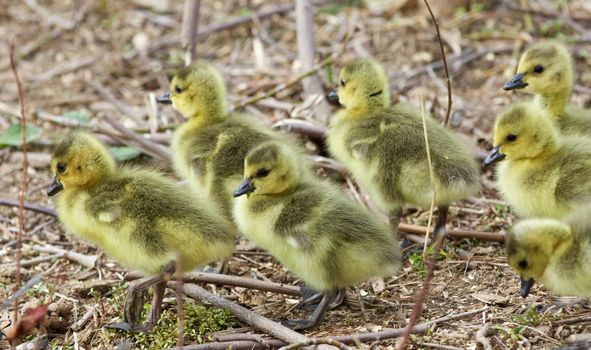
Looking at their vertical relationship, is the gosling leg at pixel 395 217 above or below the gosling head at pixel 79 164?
below

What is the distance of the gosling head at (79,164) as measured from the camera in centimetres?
389

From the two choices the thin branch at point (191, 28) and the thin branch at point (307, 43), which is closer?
the thin branch at point (191, 28)

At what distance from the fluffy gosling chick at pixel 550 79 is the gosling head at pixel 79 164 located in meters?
2.23

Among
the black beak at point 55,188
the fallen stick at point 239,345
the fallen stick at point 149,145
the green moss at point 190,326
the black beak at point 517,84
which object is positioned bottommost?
the green moss at point 190,326

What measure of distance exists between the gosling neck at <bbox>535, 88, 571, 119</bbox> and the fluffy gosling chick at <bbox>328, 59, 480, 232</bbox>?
0.61m

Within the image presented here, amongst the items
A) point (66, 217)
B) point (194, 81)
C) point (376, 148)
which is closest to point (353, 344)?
point (376, 148)

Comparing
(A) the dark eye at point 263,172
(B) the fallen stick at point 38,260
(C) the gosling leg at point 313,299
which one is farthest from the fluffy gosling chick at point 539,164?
(B) the fallen stick at point 38,260

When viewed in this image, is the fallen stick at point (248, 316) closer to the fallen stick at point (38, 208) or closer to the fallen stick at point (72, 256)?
the fallen stick at point (72, 256)

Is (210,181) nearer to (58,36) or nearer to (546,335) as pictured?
(546,335)

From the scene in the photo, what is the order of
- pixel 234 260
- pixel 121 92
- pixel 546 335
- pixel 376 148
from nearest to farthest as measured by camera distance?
pixel 546 335 < pixel 376 148 < pixel 234 260 < pixel 121 92

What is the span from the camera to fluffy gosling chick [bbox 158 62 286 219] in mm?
4215

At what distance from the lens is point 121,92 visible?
22.9 feet

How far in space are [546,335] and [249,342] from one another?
3.99ft

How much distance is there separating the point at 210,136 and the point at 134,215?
2.93 feet
